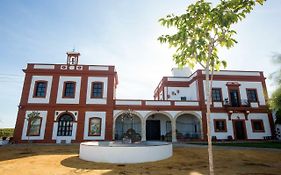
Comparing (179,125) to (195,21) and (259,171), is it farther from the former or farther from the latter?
(195,21)

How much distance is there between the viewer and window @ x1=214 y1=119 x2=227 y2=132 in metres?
20.2

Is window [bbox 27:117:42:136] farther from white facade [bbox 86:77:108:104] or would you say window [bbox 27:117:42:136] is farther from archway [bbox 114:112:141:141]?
archway [bbox 114:112:141:141]

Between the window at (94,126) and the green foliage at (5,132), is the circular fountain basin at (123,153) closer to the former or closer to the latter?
the window at (94,126)

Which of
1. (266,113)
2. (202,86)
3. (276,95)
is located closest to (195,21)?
Result: (276,95)

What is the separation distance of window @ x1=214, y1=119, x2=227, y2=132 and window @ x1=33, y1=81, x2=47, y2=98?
63.2 ft

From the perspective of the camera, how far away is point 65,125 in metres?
18.6

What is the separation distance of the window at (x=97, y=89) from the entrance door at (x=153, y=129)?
669cm

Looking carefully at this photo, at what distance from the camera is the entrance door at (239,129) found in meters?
20.4

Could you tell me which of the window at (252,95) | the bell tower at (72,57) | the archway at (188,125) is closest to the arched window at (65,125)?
the bell tower at (72,57)

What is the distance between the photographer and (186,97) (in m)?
24.4

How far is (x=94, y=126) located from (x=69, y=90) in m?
4.92

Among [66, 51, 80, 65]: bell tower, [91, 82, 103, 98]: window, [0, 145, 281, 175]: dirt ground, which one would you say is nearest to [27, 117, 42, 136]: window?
[91, 82, 103, 98]: window

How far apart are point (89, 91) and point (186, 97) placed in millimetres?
12805

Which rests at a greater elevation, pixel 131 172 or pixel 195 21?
pixel 195 21
